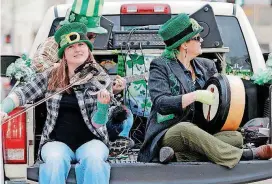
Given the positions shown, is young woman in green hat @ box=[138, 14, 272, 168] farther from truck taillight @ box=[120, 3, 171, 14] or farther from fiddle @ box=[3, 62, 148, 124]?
truck taillight @ box=[120, 3, 171, 14]

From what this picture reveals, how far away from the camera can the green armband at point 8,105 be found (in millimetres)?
3867

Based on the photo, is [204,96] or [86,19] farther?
[86,19]

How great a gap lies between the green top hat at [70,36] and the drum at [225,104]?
830 millimetres

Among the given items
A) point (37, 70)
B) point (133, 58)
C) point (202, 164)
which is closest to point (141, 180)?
point (202, 164)

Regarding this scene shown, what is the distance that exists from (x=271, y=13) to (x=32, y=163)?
15417 mm

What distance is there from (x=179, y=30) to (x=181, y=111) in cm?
51

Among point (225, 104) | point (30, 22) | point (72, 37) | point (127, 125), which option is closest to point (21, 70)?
point (72, 37)

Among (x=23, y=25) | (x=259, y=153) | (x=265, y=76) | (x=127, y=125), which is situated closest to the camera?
(x=259, y=153)

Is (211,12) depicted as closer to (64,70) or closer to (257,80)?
(257,80)

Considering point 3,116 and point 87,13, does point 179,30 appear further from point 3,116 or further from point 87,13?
point 3,116

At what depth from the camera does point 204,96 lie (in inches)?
155

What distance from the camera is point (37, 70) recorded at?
4523mm

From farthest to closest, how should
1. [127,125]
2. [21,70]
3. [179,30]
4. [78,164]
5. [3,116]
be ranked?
[127,125] < [21,70] < [179,30] < [78,164] < [3,116]

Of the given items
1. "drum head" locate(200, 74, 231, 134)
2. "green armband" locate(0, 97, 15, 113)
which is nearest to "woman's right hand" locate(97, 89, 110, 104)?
"green armband" locate(0, 97, 15, 113)
